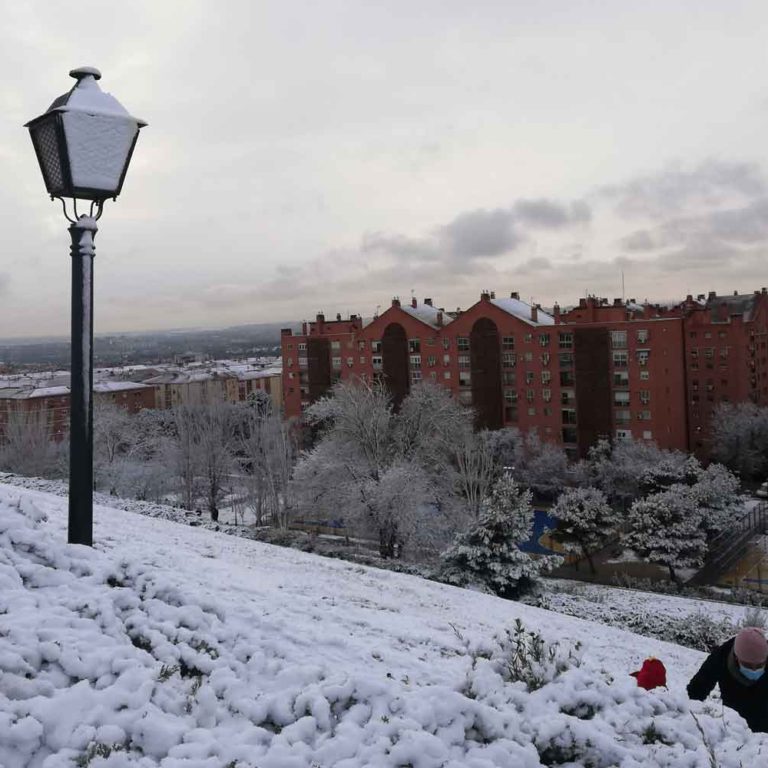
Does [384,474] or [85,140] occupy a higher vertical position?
[85,140]

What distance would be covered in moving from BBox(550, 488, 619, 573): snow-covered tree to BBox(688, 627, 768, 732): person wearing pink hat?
24002 mm

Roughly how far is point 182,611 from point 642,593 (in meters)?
17.6

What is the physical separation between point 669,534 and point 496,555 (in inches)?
557

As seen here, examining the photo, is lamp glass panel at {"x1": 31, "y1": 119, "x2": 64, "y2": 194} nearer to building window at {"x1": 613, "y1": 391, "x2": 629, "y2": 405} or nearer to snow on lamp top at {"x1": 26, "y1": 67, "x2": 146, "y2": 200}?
snow on lamp top at {"x1": 26, "y1": 67, "x2": 146, "y2": 200}

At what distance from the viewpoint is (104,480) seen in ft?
111

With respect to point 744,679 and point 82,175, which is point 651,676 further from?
point 82,175

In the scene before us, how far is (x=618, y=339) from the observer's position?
45.1 metres

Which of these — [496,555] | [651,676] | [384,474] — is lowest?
[496,555]

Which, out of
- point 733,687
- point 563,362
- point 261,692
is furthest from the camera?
point 563,362

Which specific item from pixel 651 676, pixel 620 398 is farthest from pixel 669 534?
pixel 651 676

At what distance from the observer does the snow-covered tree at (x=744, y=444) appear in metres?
44.3

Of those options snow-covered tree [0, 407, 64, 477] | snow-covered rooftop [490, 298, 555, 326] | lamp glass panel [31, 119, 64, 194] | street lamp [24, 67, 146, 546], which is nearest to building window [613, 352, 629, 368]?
snow-covered rooftop [490, 298, 555, 326]

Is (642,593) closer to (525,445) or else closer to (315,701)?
(315,701)

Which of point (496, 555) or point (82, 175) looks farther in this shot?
point (496, 555)
